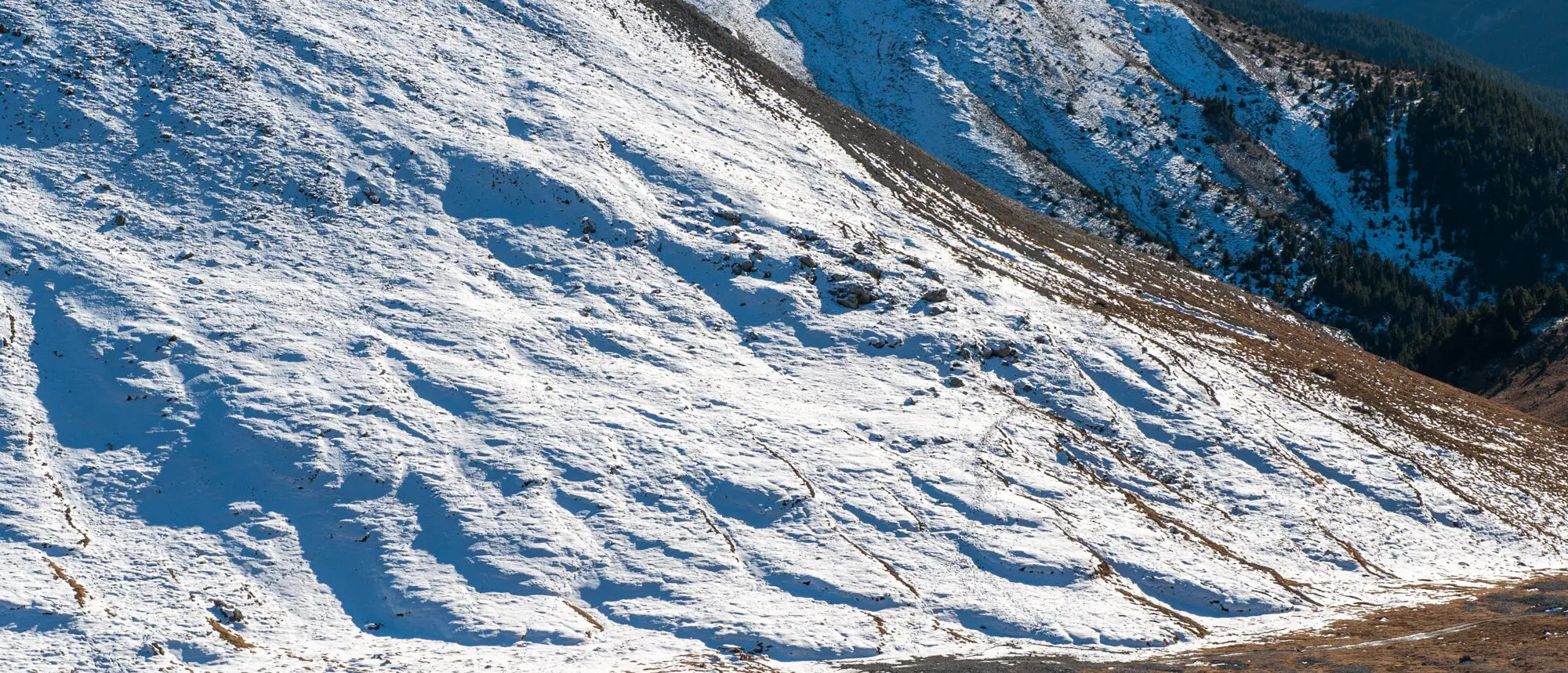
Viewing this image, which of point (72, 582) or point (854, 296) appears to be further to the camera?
point (854, 296)

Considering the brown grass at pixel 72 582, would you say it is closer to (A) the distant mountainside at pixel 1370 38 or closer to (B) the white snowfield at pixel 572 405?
(B) the white snowfield at pixel 572 405

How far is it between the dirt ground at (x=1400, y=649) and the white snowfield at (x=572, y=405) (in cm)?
128

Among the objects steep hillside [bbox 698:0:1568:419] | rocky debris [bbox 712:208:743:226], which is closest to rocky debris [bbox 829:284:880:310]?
rocky debris [bbox 712:208:743:226]

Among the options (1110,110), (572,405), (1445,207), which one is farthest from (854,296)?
(1445,207)

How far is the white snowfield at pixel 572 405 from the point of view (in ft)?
69.5

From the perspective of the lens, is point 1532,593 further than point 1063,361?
No

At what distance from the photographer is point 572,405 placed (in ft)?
88.7

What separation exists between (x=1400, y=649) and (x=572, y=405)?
20.5 m

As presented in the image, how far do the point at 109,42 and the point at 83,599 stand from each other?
2291 cm

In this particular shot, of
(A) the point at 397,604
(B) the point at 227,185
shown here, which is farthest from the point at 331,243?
(A) the point at 397,604

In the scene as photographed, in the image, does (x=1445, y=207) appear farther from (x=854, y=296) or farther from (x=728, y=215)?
(x=728, y=215)

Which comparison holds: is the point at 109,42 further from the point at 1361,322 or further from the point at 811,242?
the point at 1361,322

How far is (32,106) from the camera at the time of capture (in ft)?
99.2

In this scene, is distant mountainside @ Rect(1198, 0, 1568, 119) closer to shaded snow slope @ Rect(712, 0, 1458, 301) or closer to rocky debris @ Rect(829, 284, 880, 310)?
shaded snow slope @ Rect(712, 0, 1458, 301)
